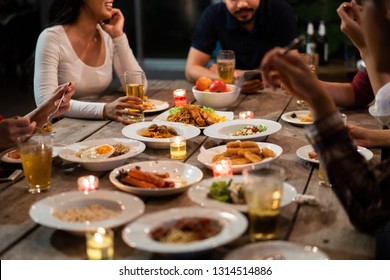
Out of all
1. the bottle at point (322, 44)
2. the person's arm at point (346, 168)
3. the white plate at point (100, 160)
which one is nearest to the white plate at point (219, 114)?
the white plate at point (100, 160)

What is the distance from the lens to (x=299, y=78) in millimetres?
1567

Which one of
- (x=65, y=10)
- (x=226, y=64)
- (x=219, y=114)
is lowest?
(x=219, y=114)

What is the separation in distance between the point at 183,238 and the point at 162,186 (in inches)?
14.6

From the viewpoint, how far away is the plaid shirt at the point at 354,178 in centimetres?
150

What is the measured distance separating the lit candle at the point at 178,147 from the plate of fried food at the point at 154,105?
2.24 ft

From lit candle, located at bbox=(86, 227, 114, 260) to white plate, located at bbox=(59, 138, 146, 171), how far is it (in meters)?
0.58

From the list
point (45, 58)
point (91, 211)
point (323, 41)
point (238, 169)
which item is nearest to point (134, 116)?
point (45, 58)

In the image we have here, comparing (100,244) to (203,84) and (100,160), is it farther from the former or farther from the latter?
(203,84)

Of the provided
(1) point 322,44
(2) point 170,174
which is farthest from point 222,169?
(1) point 322,44

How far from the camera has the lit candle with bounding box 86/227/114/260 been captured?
1.38 meters

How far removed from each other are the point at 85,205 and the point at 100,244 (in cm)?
28

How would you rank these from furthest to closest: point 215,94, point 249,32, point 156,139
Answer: point 249,32 < point 215,94 < point 156,139

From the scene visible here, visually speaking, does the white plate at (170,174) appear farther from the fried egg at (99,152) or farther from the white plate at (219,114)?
the white plate at (219,114)

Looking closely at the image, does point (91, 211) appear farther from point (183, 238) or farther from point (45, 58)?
point (45, 58)
